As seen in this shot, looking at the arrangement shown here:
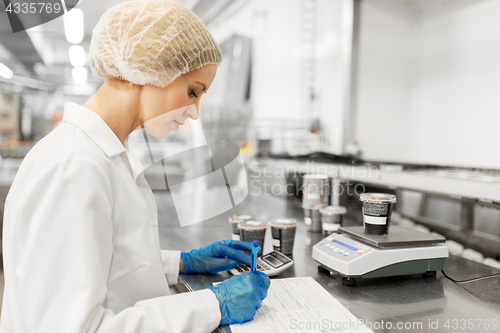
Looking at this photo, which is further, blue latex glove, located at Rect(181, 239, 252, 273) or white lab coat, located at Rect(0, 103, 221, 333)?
blue latex glove, located at Rect(181, 239, 252, 273)

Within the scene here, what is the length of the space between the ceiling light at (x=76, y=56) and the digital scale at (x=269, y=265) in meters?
2.58

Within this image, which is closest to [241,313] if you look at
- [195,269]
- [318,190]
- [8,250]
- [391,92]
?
[195,269]

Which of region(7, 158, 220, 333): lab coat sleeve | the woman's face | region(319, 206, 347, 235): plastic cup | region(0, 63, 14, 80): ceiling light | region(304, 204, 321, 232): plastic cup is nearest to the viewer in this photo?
region(7, 158, 220, 333): lab coat sleeve

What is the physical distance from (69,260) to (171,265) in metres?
0.53

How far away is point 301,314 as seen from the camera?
880 millimetres

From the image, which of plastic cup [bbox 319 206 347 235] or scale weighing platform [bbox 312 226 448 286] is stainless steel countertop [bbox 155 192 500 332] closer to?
scale weighing platform [bbox 312 226 448 286]

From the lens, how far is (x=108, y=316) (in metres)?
0.70

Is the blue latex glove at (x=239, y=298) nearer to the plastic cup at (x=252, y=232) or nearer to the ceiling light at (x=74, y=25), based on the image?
the plastic cup at (x=252, y=232)

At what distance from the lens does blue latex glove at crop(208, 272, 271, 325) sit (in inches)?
32.6

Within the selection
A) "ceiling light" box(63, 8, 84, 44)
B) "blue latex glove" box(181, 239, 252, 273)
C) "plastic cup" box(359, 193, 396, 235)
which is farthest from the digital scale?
"ceiling light" box(63, 8, 84, 44)

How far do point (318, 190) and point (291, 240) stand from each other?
443 mm

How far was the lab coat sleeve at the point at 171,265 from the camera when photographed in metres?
1.16

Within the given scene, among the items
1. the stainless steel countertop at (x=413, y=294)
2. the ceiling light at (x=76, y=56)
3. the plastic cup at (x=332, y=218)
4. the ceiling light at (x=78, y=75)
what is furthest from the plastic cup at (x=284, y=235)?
the ceiling light at (x=78, y=75)

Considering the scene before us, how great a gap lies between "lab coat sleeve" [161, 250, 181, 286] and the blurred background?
1.53 metres
